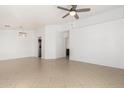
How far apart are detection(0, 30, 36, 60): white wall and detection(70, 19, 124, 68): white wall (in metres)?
4.61

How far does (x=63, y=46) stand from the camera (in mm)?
9367

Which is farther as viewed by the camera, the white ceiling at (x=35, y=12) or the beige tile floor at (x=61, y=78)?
the white ceiling at (x=35, y=12)

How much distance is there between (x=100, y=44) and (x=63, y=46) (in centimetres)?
393

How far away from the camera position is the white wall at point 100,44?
5.21m

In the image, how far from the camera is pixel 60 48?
9.09 m

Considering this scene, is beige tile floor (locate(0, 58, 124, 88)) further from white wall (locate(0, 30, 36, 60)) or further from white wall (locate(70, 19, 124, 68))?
white wall (locate(0, 30, 36, 60))

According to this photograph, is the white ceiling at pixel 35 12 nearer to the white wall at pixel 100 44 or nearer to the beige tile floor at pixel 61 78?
the white wall at pixel 100 44

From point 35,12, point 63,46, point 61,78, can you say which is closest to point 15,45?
point 63,46

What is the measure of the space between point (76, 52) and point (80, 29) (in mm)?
1680

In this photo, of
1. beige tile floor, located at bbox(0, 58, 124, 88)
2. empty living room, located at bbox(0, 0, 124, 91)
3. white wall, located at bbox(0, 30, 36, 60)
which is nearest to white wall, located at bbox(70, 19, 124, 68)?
empty living room, located at bbox(0, 0, 124, 91)

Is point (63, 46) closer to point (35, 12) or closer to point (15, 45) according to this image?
point (15, 45)

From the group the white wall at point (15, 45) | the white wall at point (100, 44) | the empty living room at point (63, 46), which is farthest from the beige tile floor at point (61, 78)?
the white wall at point (15, 45)

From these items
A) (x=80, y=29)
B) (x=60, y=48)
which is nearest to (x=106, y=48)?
(x=80, y=29)
